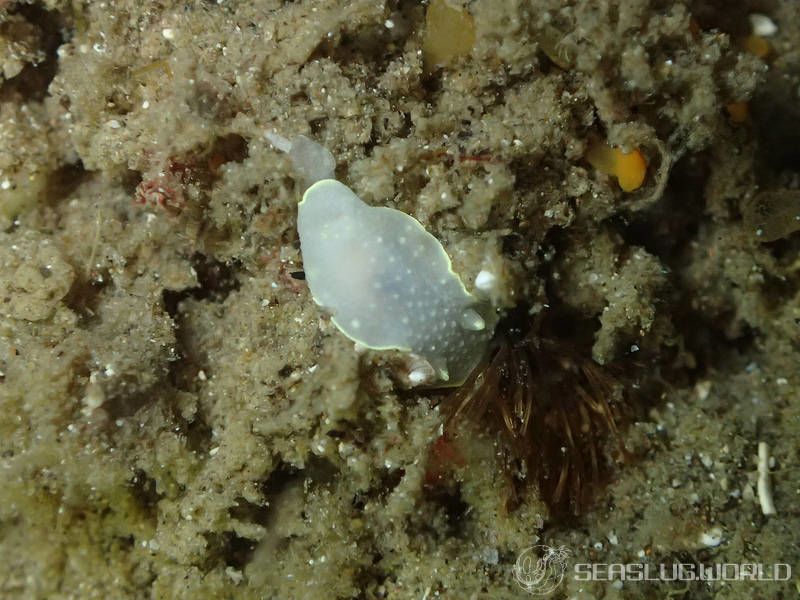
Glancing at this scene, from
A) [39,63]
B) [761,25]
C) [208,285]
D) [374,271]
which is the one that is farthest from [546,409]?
[39,63]

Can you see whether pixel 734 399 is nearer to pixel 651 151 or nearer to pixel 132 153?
pixel 651 151

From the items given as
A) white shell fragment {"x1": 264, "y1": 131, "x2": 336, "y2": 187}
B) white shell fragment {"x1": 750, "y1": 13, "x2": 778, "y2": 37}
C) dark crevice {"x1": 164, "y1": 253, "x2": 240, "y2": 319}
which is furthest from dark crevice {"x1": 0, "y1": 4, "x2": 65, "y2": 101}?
white shell fragment {"x1": 750, "y1": 13, "x2": 778, "y2": 37}

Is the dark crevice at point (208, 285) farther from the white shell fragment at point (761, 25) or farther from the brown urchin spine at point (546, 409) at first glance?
the white shell fragment at point (761, 25)

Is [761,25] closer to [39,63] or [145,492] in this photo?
[39,63]

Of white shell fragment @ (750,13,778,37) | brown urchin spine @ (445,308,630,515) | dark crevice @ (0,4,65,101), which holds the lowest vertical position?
brown urchin spine @ (445,308,630,515)

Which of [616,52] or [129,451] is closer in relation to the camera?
[616,52]

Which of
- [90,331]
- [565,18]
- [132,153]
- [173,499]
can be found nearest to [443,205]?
[565,18]

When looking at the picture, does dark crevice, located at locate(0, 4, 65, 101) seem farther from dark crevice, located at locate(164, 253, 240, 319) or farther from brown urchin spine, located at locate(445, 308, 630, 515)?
brown urchin spine, located at locate(445, 308, 630, 515)
